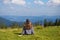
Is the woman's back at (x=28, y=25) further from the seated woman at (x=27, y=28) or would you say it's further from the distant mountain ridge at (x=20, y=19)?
the distant mountain ridge at (x=20, y=19)

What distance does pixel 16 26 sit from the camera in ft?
18.6

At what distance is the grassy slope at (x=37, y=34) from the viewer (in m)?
4.91

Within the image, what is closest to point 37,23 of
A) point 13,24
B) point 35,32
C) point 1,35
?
point 35,32

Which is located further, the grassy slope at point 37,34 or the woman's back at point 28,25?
the woman's back at point 28,25

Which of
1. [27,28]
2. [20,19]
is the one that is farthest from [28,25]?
[20,19]

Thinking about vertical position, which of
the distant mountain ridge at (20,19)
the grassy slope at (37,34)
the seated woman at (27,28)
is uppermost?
the distant mountain ridge at (20,19)

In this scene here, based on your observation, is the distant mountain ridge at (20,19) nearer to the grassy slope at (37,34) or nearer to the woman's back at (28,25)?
the woman's back at (28,25)

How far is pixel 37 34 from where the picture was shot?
5246 mm

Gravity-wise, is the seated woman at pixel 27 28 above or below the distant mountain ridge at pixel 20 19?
below

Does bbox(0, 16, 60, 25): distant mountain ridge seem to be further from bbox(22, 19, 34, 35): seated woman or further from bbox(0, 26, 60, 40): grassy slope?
bbox(0, 26, 60, 40): grassy slope

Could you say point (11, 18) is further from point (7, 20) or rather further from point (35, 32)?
point (35, 32)

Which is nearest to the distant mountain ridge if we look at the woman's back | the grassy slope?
the woman's back

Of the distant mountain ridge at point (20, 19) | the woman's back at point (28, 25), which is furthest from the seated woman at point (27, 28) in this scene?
the distant mountain ridge at point (20, 19)

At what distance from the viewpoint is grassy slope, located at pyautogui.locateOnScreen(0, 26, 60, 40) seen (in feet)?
16.1
